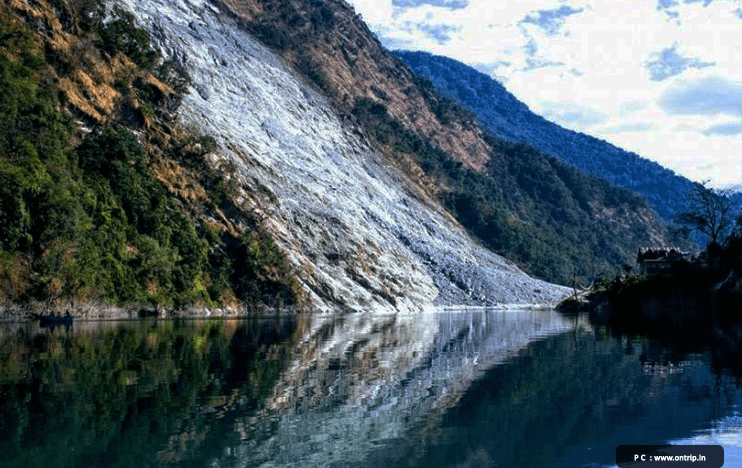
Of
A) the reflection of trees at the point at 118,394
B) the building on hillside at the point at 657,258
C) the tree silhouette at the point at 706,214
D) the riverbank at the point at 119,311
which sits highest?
the tree silhouette at the point at 706,214

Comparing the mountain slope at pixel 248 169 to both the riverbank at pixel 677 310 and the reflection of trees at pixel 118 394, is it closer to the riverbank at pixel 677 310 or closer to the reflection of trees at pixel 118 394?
the reflection of trees at pixel 118 394

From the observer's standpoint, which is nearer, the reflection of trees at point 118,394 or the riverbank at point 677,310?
the reflection of trees at point 118,394

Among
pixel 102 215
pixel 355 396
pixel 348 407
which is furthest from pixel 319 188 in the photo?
pixel 348 407

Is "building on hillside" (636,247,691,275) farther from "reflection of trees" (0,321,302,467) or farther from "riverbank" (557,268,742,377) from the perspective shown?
→ "reflection of trees" (0,321,302,467)

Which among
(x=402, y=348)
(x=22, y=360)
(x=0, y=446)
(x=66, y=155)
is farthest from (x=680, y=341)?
(x=66, y=155)

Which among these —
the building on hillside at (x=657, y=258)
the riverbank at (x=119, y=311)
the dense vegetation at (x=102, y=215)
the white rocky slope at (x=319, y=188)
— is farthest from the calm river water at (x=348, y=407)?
the building on hillside at (x=657, y=258)

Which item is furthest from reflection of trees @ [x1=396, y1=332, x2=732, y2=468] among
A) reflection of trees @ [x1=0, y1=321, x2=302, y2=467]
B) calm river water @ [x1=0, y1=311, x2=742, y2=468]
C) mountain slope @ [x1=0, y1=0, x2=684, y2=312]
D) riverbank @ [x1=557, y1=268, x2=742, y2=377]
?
mountain slope @ [x1=0, y1=0, x2=684, y2=312]

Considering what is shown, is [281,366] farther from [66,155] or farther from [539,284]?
[539,284]
